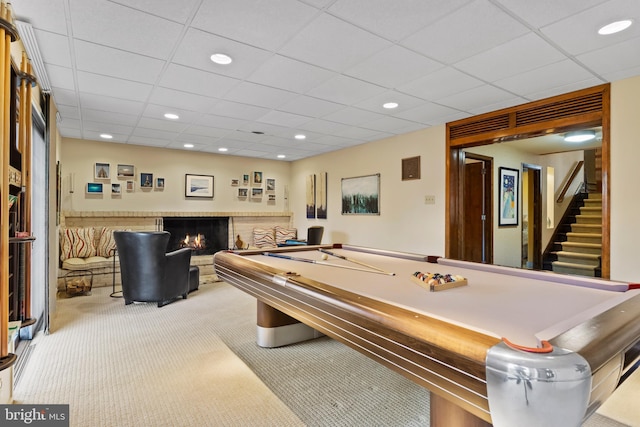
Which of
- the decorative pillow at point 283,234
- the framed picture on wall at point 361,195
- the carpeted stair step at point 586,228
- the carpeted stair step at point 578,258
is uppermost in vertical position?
the framed picture on wall at point 361,195

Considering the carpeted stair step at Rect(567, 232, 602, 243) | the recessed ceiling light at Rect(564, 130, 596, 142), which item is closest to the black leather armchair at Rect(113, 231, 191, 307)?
the recessed ceiling light at Rect(564, 130, 596, 142)

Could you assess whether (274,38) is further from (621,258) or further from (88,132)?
(88,132)

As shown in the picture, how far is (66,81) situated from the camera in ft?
9.86

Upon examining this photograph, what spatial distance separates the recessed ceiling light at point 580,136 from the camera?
4738 mm

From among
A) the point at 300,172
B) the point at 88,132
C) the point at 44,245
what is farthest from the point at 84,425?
the point at 300,172

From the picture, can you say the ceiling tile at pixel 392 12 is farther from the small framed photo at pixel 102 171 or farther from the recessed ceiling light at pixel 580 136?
the small framed photo at pixel 102 171

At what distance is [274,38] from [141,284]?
328 centimetres

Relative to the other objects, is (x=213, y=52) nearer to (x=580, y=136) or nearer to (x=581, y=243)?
(x=580, y=136)

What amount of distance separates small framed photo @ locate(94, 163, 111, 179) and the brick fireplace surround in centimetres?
61

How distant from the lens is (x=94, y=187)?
5.62 m

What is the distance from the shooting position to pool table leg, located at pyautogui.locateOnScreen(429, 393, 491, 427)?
1.20m

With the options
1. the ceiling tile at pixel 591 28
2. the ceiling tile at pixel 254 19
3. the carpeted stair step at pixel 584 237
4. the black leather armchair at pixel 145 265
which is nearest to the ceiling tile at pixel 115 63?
the ceiling tile at pixel 254 19

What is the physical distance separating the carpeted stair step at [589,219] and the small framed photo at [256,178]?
634 cm

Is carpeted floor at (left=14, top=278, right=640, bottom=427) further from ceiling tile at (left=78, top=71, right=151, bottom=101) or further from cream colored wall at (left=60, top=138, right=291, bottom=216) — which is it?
cream colored wall at (left=60, top=138, right=291, bottom=216)
